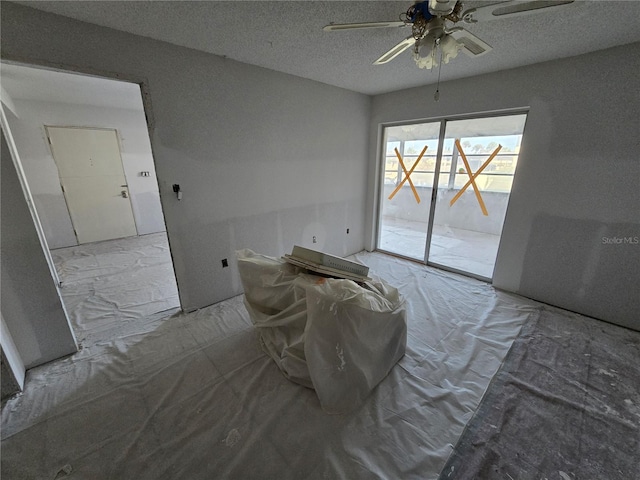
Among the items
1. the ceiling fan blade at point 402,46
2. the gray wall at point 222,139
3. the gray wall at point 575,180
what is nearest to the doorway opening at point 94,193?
the gray wall at point 222,139

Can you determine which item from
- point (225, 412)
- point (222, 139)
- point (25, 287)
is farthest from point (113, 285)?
Answer: point (225, 412)

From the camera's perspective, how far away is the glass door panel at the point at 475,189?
2844 millimetres

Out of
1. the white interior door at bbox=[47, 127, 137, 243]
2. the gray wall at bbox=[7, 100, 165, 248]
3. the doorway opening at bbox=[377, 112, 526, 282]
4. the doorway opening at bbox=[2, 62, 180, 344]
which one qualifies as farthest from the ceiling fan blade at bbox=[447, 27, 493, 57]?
the white interior door at bbox=[47, 127, 137, 243]

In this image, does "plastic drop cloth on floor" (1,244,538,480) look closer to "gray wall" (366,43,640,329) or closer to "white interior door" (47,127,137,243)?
"gray wall" (366,43,640,329)

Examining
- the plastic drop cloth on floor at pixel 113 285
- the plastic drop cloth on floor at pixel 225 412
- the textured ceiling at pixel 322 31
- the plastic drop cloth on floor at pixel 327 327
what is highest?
the textured ceiling at pixel 322 31

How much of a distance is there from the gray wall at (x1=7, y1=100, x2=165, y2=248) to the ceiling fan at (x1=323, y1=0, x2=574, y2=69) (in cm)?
495

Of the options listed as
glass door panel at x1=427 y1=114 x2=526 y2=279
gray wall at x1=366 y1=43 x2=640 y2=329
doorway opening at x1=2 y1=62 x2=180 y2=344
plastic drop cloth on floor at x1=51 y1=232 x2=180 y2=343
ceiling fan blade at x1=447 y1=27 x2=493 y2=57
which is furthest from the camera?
glass door panel at x1=427 y1=114 x2=526 y2=279

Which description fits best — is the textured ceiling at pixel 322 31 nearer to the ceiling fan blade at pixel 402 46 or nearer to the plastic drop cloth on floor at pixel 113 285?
the ceiling fan blade at pixel 402 46

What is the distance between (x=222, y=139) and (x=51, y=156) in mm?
3802

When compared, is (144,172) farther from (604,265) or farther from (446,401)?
(604,265)

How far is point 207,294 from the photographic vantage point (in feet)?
8.46

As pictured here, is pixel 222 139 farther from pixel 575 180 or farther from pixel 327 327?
pixel 575 180

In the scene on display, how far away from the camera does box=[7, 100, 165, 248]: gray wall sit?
3.84m

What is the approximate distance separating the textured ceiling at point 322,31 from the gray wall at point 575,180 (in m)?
0.19
